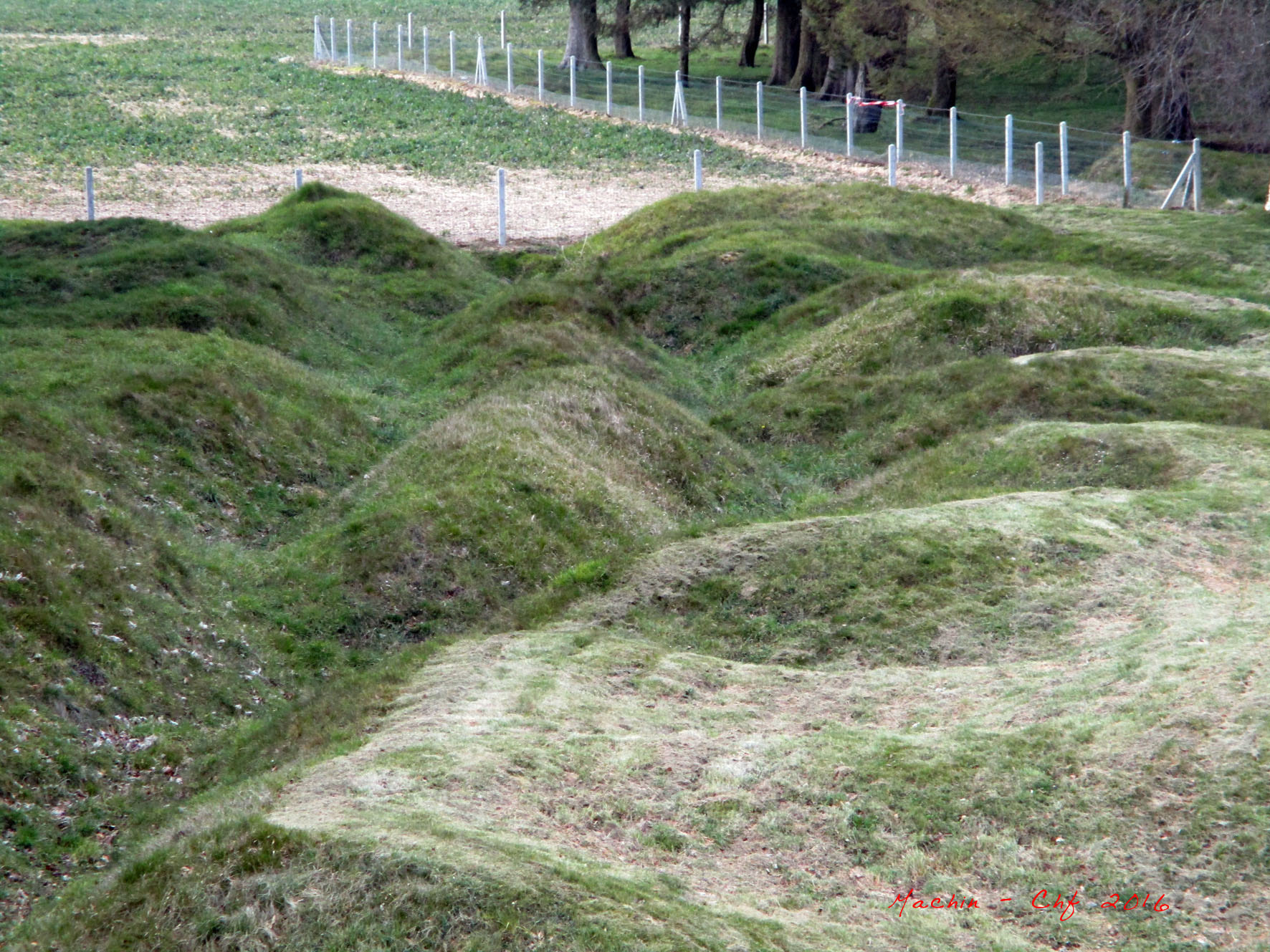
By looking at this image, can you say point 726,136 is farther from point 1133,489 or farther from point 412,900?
point 412,900

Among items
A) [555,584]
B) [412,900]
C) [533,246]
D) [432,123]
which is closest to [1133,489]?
[555,584]

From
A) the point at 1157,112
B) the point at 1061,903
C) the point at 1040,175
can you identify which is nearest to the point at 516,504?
the point at 1061,903

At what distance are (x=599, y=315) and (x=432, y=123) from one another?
776 inches

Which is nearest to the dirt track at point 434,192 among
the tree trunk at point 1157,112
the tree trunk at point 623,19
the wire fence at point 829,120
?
the wire fence at point 829,120

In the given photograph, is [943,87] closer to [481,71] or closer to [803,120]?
[803,120]

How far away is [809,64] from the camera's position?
3953 cm

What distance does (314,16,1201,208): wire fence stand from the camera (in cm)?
2567

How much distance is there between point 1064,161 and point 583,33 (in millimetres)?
20884

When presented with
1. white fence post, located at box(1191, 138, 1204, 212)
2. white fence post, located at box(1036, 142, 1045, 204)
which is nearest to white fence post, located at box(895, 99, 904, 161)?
white fence post, located at box(1036, 142, 1045, 204)

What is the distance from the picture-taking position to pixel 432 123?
1362 inches

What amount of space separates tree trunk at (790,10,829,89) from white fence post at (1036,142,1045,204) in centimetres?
1388

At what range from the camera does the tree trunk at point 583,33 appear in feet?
137

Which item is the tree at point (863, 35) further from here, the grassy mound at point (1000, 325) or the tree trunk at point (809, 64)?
the grassy mound at point (1000, 325)

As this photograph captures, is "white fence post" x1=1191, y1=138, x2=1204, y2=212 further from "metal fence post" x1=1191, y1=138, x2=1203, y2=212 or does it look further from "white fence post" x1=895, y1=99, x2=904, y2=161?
"white fence post" x1=895, y1=99, x2=904, y2=161
